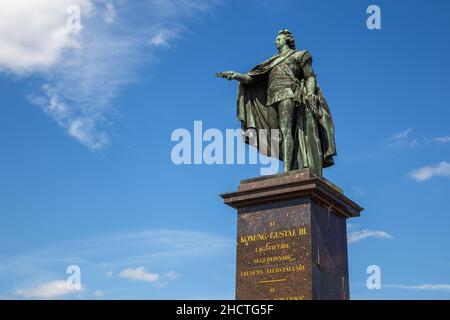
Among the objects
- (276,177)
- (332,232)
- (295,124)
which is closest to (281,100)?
(295,124)

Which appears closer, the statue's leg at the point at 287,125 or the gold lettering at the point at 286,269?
the gold lettering at the point at 286,269

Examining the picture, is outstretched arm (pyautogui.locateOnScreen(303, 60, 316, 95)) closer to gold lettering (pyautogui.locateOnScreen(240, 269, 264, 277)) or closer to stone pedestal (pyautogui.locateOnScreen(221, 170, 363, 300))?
stone pedestal (pyautogui.locateOnScreen(221, 170, 363, 300))

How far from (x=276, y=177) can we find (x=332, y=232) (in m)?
1.81

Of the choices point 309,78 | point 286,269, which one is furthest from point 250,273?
point 309,78

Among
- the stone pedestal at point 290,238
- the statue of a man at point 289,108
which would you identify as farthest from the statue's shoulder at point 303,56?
the stone pedestal at point 290,238

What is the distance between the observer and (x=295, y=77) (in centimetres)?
1800

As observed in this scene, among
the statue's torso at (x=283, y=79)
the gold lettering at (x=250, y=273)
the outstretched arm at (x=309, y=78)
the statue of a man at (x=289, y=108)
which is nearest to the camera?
the gold lettering at (x=250, y=273)

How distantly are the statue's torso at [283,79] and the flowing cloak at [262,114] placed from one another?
0.43 feet

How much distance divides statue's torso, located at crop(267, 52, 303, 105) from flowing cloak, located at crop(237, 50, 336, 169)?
13 centimetres

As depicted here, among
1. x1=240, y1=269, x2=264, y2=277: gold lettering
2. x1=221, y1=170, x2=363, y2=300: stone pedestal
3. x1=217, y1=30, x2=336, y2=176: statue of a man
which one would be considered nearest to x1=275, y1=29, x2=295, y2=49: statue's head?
x1=217, y1=30, x2=336, y2=176: statue of a man

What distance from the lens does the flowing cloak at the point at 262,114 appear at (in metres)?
17.7

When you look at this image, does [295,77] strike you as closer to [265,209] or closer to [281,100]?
[281,100]

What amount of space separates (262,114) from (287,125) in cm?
103

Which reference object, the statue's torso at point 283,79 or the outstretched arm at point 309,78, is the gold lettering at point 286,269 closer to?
the statue's torso at point 283,79
